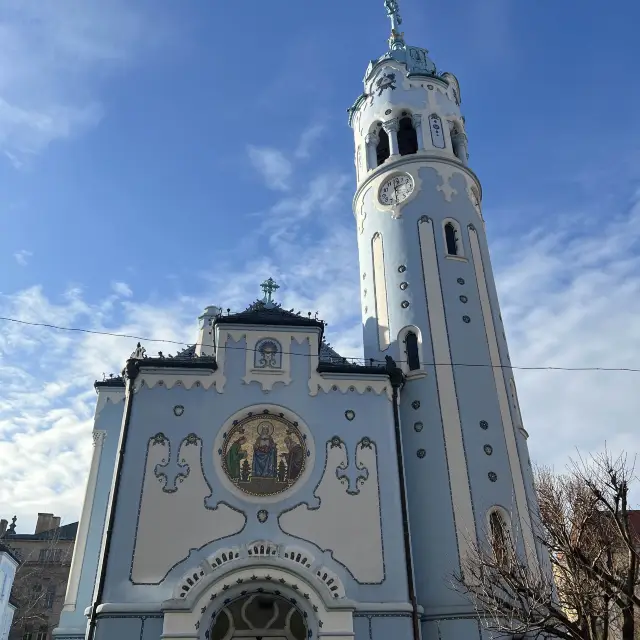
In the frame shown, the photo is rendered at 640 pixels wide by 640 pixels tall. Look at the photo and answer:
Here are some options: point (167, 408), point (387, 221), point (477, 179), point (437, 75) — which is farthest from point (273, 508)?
point (437, 75)

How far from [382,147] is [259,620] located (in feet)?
67.7

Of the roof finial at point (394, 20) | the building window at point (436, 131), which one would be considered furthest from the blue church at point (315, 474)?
the roof finial at point (394, 20)

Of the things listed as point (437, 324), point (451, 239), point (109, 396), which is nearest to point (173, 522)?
point (109, 396)

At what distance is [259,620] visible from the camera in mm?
→ 18047

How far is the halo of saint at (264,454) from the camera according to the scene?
1870 cm

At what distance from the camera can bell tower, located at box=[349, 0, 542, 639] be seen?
19281 mm

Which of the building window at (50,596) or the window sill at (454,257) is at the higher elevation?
the window sill at (454,257)

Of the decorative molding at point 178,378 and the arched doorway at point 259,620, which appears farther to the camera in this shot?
the decorative molding at point 178,378

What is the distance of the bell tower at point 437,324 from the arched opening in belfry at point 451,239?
0.18ft

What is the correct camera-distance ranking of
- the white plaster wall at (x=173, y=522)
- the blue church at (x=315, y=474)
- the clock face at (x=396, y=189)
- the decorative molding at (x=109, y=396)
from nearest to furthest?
the blue church at (x=315, y=474) → the white plaster wall at (x=173, y=522) → the decorative molding at (x=109, y=396) → the clock face at (x=396, y=189)

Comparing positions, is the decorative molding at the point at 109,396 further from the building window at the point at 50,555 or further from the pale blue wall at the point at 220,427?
the building window at the point at 50,555

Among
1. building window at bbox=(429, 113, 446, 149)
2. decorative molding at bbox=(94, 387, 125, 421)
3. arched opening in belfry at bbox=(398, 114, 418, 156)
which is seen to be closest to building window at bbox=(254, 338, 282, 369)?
decorative molding at bbox=(94, 387, 125, 421)

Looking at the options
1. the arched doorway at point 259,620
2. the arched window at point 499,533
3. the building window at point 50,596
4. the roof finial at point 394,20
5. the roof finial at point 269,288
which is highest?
the roof finial at point 394,20

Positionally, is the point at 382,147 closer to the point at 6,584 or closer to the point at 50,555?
the point at 6,584
